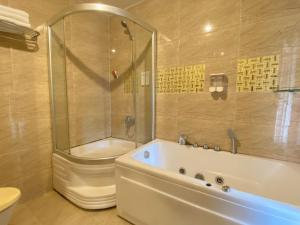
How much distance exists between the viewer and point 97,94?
254cm

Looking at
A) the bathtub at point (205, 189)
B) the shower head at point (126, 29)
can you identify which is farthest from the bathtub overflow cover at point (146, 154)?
the shower head at point (126, 29)

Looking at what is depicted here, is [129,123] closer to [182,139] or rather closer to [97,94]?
[97,94]

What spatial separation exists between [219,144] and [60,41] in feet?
7.02

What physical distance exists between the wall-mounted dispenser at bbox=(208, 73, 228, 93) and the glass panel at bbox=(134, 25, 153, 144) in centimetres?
80

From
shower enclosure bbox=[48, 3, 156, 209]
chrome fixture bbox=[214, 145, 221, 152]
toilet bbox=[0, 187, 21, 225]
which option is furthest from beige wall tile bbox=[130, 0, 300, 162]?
toilet bbox=[0, 187, 21, 225]

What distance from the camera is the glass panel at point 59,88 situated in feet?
6.51

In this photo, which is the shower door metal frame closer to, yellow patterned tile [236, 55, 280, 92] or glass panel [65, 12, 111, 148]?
glass panel [65, 12, 111, 148]

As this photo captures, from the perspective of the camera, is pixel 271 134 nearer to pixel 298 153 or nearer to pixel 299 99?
pixel 298 153

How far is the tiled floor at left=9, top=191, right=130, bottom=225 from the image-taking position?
158 cm

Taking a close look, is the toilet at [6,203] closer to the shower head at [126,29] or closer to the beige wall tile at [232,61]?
the beige wall tile at [232,61]

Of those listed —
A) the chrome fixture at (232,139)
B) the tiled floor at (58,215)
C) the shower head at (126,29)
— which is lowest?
the tiled floor at (58,215)

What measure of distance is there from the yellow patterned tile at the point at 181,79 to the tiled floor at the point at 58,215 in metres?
1.46

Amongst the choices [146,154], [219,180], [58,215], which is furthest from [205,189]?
[58,215]

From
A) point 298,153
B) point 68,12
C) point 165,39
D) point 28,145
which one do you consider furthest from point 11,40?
point 298,153
